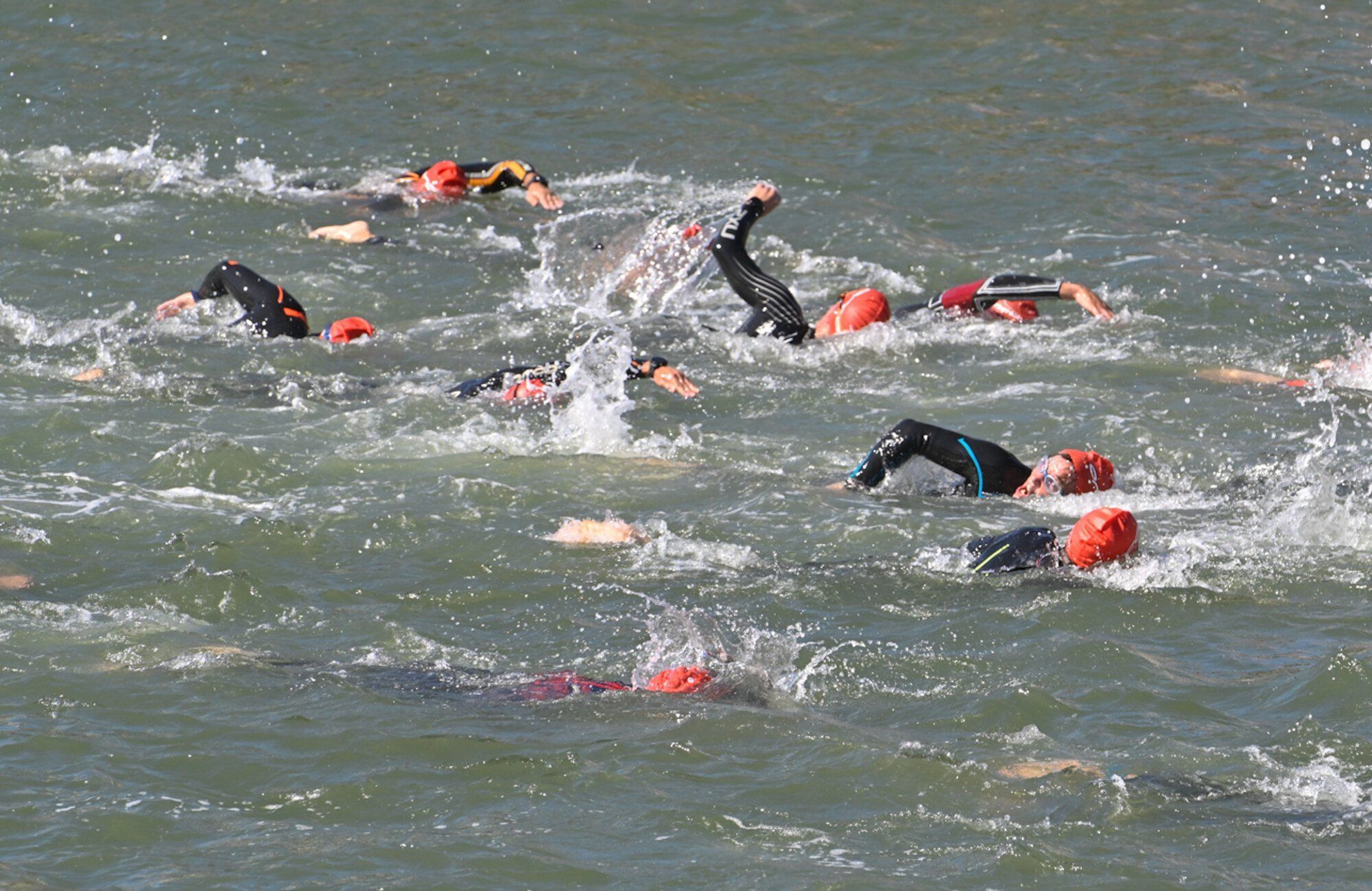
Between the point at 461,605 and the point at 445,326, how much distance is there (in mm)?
5785

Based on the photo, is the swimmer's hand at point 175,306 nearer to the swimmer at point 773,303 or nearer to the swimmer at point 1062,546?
the swimmer at point 773,303

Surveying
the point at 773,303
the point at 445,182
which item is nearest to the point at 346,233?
the point at 445,182

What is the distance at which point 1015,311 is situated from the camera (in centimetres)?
1445

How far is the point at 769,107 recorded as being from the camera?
2042cm

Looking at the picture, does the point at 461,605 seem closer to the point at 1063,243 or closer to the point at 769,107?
the point at 1063,243

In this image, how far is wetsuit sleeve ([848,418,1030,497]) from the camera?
10.4 metres

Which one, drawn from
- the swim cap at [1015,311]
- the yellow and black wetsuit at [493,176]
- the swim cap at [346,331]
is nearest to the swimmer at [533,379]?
the swim cap at [346,331]

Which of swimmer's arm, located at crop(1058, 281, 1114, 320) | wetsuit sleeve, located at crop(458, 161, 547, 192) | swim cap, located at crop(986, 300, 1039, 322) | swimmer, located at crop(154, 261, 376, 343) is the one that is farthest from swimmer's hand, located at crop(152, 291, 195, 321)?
swimmer's arm, located at crop(1058, 281, 1114, 320)

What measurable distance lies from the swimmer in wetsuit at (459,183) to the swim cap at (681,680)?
32.4ft

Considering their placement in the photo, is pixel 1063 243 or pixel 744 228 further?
pixel 1063 243

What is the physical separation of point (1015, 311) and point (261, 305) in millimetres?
6152

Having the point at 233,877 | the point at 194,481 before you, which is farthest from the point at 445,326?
the point at 233,877

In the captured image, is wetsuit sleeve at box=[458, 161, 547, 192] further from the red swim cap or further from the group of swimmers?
the red swim cap

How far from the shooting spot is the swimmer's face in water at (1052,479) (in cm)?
1027
